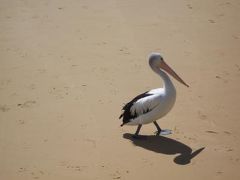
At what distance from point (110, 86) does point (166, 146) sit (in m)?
1.82

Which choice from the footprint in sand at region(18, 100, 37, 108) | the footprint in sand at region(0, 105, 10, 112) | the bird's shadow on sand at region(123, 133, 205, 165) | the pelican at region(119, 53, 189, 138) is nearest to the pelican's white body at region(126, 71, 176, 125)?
the pelican at region(119, 53, 189, 138)

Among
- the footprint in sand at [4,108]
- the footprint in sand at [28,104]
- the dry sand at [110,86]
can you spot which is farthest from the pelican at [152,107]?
the footprint in sand at [4,108]

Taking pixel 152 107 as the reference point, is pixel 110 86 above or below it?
below

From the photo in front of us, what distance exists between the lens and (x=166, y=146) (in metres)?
6.25

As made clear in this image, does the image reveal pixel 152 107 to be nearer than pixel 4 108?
Yes

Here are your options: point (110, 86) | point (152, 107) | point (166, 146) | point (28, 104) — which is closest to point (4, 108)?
point (28, 104)

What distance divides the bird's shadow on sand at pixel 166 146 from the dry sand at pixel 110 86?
0.04 feet

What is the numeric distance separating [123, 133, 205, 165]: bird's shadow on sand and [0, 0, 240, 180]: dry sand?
1 centimetres

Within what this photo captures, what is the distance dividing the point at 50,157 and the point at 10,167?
49 cm

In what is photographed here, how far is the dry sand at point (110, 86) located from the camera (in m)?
5.92

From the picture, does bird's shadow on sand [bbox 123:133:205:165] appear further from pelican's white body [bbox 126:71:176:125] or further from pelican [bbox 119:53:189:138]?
pelican's white body [bbox 126:71:176:125]

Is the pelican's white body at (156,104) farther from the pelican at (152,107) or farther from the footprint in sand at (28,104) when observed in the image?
the footprint in sand at (28,104)

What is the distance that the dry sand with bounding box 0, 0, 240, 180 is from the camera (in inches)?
233

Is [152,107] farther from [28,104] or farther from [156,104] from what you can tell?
[28,104]
